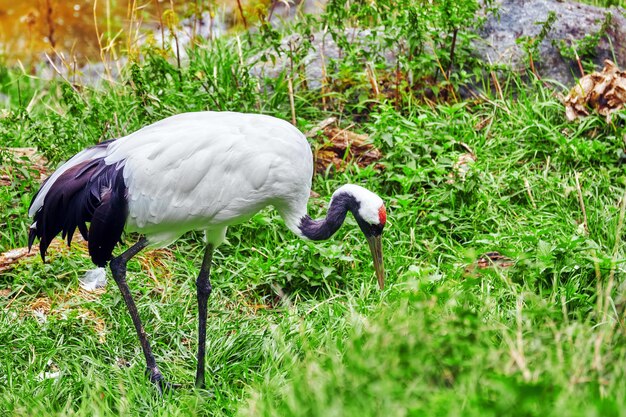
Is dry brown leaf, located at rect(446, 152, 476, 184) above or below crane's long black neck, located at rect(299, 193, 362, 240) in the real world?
below

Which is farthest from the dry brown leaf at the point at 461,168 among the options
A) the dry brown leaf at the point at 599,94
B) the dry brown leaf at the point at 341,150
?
the dry brown leaf at the point at 599,94

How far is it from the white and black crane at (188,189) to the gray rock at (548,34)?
2602 mm

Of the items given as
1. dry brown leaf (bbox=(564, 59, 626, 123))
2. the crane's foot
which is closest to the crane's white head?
the crane's foot

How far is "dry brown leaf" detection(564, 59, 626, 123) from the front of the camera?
5.50 m

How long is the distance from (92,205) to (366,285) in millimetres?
→ 1552

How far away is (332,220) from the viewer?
4.14 m

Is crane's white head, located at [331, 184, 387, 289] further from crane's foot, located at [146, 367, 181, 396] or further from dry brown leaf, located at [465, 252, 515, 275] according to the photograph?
crane's foot, located at [146, 367, 181, 396]

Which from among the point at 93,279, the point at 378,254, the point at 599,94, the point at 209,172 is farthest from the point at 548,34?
the point at 93,279

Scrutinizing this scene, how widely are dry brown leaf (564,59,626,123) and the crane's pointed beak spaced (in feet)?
6.96

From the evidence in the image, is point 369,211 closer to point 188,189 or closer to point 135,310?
point 188,189

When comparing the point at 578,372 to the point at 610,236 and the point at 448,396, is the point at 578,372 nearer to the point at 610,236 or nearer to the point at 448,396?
the point at 448,396

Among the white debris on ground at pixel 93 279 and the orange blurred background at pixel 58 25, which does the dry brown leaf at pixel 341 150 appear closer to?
the white debris on ground at pixel 93 279

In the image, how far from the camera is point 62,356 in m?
4.23

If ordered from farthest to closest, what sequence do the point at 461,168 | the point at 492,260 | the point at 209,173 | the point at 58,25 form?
1. the point at 58,25
2. the point at 461,168
3. the point at 492,260
4. the point at 209,173
